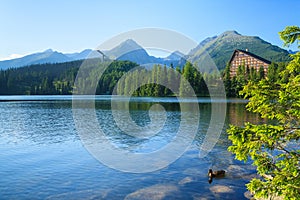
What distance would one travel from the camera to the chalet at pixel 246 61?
482 feet

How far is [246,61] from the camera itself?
155250 millimetres

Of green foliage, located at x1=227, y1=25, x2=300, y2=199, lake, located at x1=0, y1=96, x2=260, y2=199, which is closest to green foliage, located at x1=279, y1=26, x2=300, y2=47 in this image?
green foliage, located at x1=227, y1=25, x2=300, y2=199

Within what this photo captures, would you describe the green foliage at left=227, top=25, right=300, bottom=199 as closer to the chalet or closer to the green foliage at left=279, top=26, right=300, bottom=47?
the green foliage at left=279, top=26, right=300, bottom=47

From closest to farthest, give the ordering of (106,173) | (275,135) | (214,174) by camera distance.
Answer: (275,135) < (214,174) < (106,173)

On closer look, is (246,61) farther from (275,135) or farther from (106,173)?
(275,135)

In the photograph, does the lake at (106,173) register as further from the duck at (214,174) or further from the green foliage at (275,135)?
the green foliage at (275,135)

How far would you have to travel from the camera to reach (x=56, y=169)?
23.5 m

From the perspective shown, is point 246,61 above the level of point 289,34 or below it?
above

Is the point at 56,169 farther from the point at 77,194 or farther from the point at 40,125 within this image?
the point at 40,125

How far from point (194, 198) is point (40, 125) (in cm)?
3967

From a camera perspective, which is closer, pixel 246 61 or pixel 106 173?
pixel 106 173

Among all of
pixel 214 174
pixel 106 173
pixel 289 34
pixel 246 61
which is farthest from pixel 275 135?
pixel 246 61

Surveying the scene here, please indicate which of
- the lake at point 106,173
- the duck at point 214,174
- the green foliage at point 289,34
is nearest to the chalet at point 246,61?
the lake at point 106,173

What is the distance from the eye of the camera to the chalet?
482 feet
